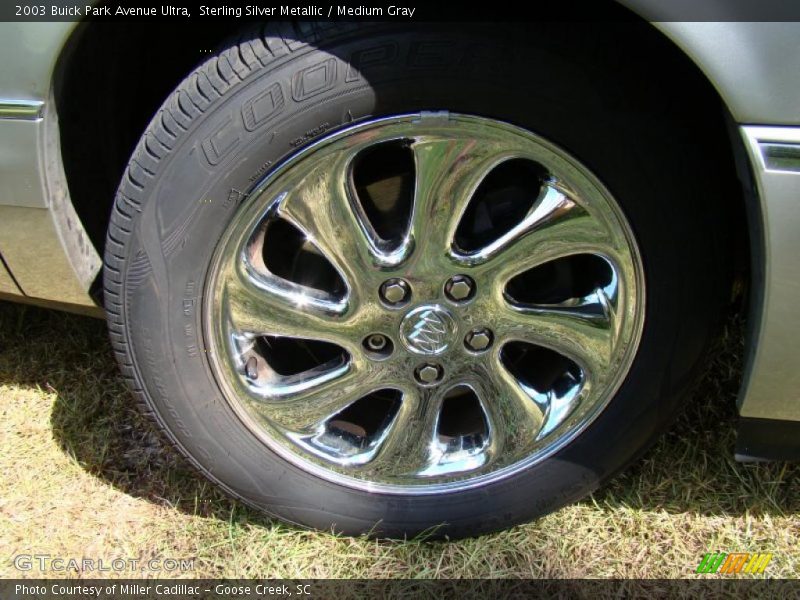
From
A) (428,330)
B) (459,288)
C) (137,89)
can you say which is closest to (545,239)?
(459,288)

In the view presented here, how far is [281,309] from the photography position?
64.3 inches

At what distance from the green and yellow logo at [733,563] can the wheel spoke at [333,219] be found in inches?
40.8

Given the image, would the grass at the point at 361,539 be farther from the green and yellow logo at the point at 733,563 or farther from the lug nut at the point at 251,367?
the lug nut at the point at 251,367

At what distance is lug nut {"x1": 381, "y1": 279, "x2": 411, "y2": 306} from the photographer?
61.7 inches

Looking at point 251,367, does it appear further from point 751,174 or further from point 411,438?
point 751,174

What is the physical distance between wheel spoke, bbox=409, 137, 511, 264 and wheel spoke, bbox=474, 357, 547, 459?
336mm

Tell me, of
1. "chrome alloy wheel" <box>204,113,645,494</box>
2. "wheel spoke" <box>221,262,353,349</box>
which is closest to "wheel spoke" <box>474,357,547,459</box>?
"chrome alloy wheel" <box>204,113,645,494</box>

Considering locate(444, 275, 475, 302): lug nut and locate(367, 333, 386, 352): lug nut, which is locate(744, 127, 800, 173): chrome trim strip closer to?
locate(444, 275, 475, 302): lug nut

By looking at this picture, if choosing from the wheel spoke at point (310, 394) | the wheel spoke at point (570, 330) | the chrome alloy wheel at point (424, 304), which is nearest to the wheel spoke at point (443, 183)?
the chrome alloy wheel at point (424, 304)

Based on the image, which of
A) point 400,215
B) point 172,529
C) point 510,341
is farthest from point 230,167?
point 172,529

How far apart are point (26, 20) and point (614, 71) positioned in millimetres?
1031

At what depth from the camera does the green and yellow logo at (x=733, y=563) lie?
1.76 meters

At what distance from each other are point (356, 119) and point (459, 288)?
1.32ft

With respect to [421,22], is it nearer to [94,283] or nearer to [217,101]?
[217,101]
